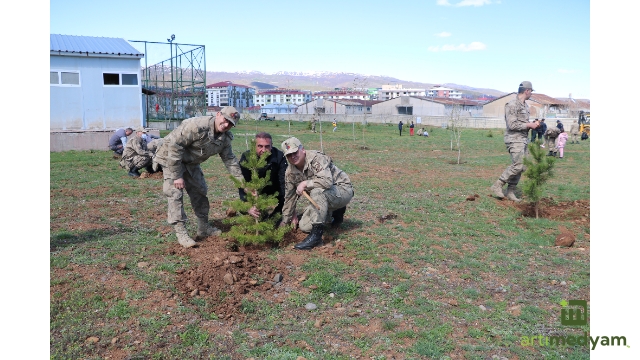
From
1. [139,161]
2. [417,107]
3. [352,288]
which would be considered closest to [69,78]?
[139,161]

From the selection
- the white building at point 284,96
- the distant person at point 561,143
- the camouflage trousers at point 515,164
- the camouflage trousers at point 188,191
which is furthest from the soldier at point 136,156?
the white building at point 284,96

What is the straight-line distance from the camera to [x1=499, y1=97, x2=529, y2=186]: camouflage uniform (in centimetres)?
902

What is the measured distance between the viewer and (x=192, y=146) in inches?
240

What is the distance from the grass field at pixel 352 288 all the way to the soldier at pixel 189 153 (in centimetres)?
51

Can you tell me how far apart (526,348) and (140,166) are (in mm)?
10403

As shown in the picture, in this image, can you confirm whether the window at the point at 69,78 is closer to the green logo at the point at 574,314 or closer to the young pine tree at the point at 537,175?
the young pine tree at the point at 537,175

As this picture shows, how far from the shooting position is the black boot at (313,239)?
6.08 m

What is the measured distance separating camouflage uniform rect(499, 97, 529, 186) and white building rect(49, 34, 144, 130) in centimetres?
1815

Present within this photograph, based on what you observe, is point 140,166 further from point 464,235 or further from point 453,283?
point 453,283

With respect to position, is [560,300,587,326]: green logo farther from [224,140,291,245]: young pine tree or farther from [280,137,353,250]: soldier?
[224,140,291,245]: young pine tree

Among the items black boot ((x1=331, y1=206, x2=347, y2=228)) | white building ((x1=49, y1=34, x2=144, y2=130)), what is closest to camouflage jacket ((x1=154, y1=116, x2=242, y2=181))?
black boot ((x1=331, y1=206, x2=347, y2=228))

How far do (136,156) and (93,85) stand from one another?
11.6m

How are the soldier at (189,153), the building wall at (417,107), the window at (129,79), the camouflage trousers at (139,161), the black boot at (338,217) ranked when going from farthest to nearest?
the building wall at (417,107) < the window at (129,79) < the camouflage trousers at (139,161) < the black boot at (338,217) < the soldier at (189,153)

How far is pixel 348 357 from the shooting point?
3.77 m
